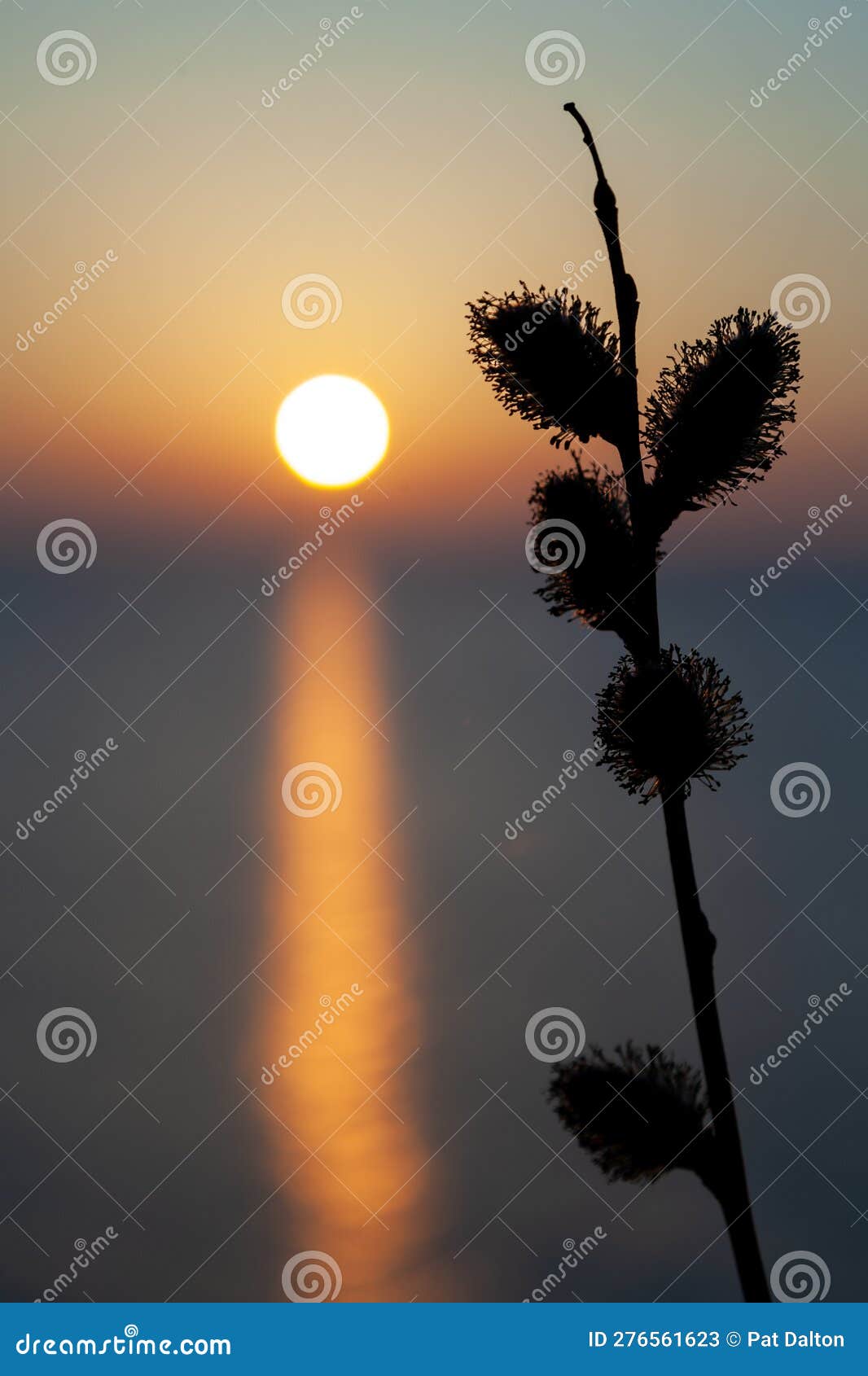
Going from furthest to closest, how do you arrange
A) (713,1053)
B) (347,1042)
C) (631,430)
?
(347,1042), (631,430), (713,1053)

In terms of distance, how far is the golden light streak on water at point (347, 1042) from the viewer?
13.8 meters

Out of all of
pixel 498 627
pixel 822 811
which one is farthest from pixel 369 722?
pixel 498 627

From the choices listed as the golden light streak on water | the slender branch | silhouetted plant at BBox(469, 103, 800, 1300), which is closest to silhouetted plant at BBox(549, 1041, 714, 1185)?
silhouetted plant at BBox(469, 103, 800, 1300)

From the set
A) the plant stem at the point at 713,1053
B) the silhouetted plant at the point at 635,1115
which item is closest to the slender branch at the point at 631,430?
the plant stem at the point at 713,1053

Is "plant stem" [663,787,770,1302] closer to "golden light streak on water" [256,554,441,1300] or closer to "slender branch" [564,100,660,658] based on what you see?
"slender branch" [564,100,660,658]

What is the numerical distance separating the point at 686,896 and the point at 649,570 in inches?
36.8

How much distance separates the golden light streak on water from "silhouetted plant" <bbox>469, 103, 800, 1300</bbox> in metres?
8.86

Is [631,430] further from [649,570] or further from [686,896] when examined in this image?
[686,896]

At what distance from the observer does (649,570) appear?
3232mm

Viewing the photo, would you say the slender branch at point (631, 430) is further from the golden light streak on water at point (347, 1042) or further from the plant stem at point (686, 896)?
the golden light streak on water at point (347, 1042)

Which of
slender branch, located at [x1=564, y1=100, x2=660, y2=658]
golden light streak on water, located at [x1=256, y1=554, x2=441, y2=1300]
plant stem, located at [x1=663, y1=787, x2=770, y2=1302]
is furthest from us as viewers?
golden light streak on water, located at [x1=256, y1=554, x2=441, y2=1300]

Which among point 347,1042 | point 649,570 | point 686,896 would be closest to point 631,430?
point 649,570

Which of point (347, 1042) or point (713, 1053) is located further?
point (347, 1042)

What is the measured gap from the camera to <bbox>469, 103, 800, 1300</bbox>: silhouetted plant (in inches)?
123
